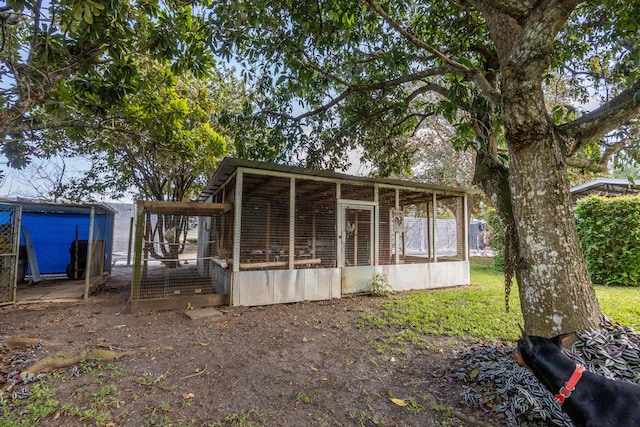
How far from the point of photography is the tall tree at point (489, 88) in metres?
2.43

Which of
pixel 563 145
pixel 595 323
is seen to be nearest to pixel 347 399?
pixel 595 323

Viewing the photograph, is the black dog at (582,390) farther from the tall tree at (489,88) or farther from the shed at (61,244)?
the shed at (61,244)

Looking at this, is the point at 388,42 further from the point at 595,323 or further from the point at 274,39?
the point at 595,323

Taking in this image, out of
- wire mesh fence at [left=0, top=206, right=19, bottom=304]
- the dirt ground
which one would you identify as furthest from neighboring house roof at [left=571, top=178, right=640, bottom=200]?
wire mesh fence at [left=0, top=206, right=19, bottom=304]

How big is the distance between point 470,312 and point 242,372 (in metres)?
3.94

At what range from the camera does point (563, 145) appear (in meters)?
2.57

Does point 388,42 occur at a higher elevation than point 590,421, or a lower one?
higher

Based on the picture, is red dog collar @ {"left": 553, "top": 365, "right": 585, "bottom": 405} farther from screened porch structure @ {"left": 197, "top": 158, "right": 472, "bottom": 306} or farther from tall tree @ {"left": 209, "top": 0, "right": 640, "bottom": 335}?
screened porch structure @ {"left": 197, "top": 158, "right": 472, "bottom": 306}

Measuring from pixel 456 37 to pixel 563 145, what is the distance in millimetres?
2793

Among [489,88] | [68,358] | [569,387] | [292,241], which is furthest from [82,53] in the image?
[569,387]

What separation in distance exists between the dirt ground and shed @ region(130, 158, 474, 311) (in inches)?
32.5

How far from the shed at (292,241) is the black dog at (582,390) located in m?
4.46

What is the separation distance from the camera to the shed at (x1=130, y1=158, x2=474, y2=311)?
5398 millimetres

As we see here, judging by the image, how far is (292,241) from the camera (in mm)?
5875
